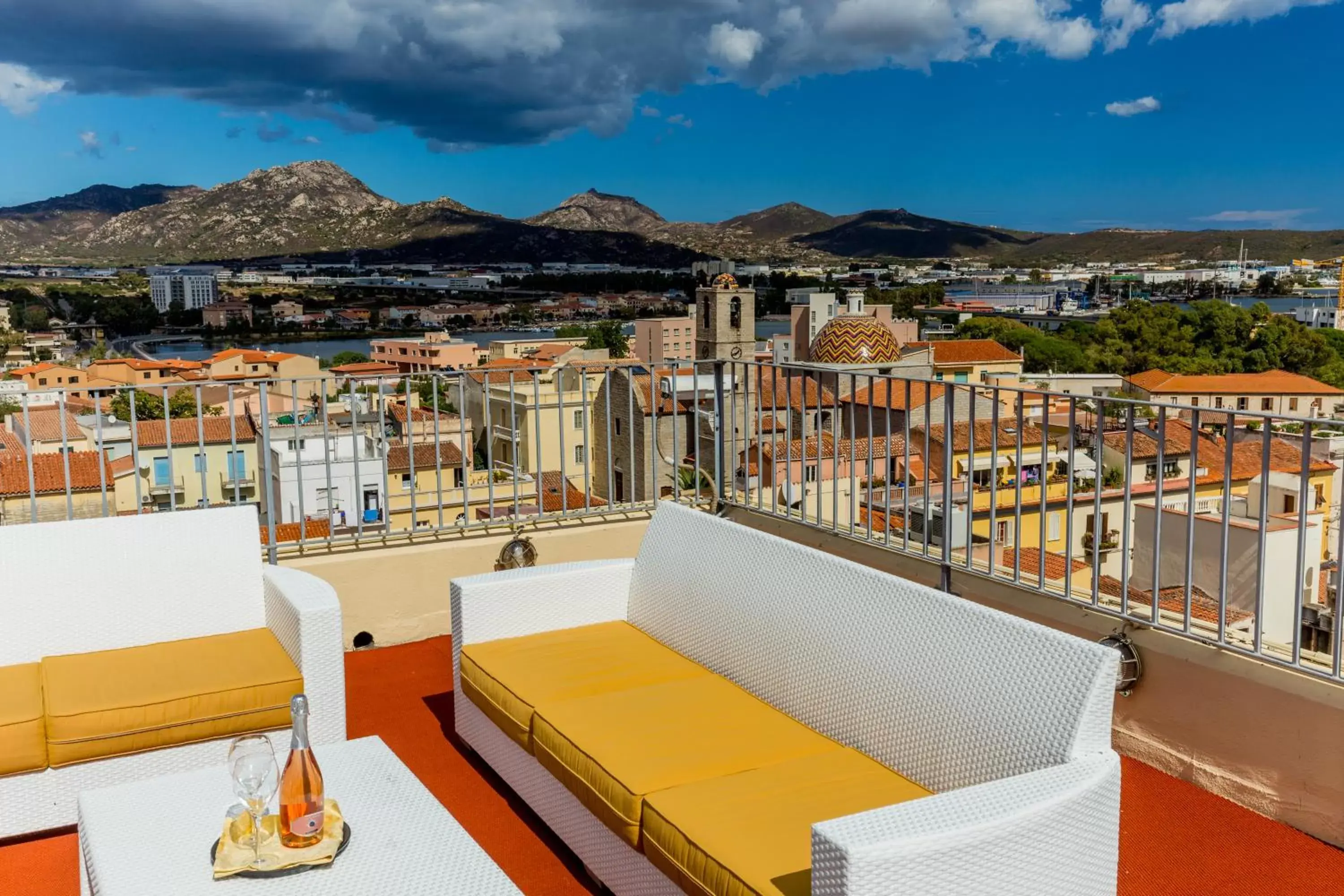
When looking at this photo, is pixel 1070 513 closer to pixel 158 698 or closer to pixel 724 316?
pixel 158 698

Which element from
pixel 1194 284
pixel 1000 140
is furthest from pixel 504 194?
pixel 1194 284

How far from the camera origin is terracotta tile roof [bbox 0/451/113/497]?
661 centimetres

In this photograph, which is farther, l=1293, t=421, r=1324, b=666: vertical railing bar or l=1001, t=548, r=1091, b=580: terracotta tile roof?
l=1001, t=548, r=1091, b=580: terracotta tile roof

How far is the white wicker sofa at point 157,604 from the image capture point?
259 cm

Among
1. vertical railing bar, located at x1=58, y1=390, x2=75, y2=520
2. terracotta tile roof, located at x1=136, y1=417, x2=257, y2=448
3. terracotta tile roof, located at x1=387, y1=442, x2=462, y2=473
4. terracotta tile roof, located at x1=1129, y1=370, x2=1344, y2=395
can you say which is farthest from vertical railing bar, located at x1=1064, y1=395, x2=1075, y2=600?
terracotta tile roof, located at x1=1129, y1=370, x2=1344, y2=395

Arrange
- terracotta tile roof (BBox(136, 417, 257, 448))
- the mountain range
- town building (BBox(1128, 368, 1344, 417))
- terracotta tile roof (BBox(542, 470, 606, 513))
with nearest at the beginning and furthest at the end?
terracotta tile roof (BBox(542, 470, 606, 513)) → terracotta tile roof (BBox(136, 417, 257, 448)) → town building (BBox(1128, 368, 1344, 417)) → the mountain range

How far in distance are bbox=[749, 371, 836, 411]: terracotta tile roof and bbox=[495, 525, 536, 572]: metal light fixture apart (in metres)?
1.02

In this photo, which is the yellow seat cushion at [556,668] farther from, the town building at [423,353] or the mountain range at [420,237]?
the mountain range at [420,237]

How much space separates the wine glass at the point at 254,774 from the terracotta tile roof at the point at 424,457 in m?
7.54

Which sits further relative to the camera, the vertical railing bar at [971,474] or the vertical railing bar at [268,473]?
the vertical railing bar at [268,473]

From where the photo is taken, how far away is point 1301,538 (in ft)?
7.69

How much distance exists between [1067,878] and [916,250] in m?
150

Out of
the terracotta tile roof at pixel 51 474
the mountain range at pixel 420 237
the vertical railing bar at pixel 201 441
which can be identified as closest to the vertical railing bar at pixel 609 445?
the vertical railing bar at pixel 201 441

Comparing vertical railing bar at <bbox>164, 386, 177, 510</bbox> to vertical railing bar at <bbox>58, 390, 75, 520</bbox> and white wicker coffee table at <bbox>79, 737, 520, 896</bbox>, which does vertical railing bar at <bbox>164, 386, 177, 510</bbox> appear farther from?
white wicker coffee table at <bbox>79, 737, 520, 896</bbox>
